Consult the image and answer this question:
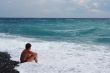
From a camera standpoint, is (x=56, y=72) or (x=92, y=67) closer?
(x=56, y=72)

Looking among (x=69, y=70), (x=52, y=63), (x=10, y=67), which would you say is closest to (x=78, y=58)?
(x=52, y=63)

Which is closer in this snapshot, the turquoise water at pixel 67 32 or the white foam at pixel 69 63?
the white foam at pixel 69 63

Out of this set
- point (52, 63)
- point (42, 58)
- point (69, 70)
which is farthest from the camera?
point (42, 58)

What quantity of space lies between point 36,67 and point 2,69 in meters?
1.23

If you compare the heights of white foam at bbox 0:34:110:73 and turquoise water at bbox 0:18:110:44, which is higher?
white foam at bbox 0:34:110:73

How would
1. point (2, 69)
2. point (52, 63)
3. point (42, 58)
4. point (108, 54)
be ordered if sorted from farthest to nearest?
point (108, 54) → point (42, 58) → point (52, 63) → point (2, 69)

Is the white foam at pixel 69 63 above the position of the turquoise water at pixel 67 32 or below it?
above

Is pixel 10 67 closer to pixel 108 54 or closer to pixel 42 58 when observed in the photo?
pixel 42 58

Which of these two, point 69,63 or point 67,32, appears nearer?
point 69,63

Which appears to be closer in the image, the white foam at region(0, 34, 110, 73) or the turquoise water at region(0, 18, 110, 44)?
the white foam at region(0, 34, 110, 73)

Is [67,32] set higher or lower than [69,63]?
lower

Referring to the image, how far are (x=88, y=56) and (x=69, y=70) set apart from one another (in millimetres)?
3489

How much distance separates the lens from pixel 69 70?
36.8 ft

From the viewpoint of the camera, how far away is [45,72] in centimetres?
1070
